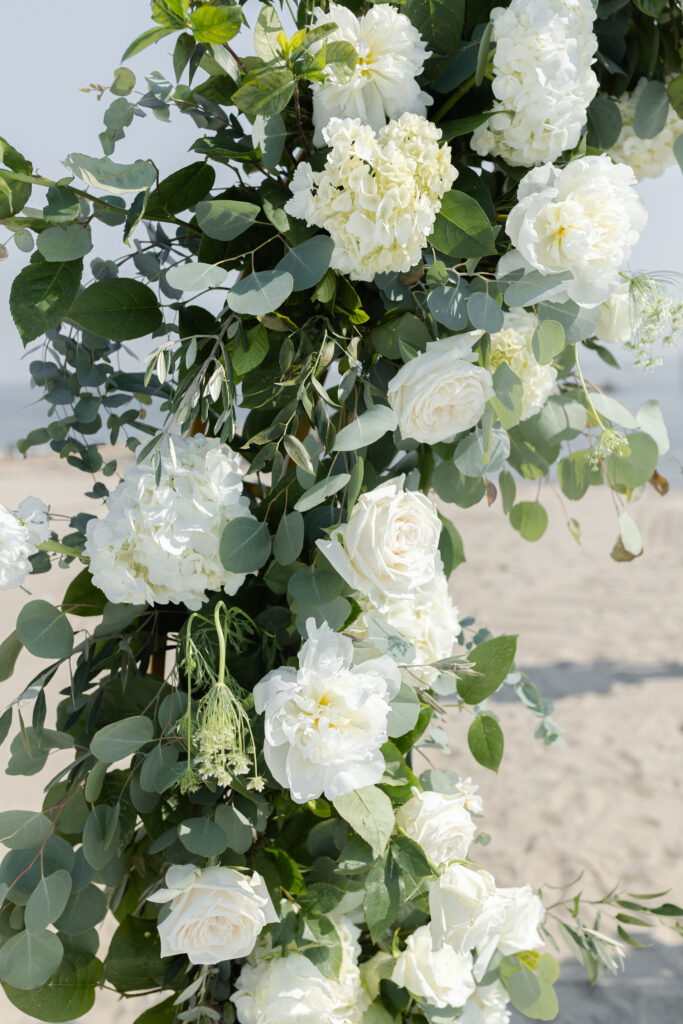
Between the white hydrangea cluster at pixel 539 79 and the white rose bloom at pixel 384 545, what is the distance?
34cm

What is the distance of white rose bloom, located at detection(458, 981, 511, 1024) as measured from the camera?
0.93m

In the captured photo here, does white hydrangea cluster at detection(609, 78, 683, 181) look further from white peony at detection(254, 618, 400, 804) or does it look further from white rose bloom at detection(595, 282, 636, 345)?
white peony at detection(254, 618, 400, 804)

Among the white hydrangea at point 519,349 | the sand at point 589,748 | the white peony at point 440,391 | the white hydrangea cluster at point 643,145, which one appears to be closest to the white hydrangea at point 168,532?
the white peony at point 440,391

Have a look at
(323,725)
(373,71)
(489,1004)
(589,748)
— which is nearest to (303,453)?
(323,725)

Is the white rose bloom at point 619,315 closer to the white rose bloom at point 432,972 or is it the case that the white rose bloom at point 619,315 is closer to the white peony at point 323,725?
the white peony at point 323,725

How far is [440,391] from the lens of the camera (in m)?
0.67

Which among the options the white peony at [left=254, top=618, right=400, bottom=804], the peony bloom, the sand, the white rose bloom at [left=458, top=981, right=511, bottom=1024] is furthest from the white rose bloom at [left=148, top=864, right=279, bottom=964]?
the sand

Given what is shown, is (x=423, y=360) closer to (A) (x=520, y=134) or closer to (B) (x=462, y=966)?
(A) (x=520, y=134)

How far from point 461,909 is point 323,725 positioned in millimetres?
279

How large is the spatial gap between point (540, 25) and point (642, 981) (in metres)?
2.05

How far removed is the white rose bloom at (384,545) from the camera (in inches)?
25.5

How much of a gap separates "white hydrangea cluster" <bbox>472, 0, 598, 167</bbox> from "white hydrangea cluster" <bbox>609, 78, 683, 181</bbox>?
0.20 metres

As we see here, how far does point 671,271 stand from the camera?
32.2 inches

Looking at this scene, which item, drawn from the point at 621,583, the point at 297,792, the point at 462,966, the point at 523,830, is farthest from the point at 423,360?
the point at 621,583
